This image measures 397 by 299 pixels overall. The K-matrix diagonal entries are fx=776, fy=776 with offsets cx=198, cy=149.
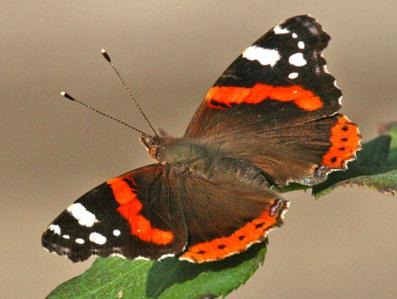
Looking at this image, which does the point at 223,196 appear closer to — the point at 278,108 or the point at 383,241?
the point at 278,108

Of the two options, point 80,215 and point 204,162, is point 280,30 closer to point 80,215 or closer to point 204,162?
point 204,162

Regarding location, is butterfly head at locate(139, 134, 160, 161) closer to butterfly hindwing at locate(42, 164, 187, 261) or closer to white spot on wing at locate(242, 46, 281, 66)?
butterfly hindwing at locate(42, 164, 187, 261)

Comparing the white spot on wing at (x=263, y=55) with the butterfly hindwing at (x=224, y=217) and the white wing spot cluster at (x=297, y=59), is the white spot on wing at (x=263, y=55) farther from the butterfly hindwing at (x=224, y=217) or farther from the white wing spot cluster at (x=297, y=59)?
the butterfly hindwing at (x=224, y=217)

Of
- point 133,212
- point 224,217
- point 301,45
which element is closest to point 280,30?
point 301,45

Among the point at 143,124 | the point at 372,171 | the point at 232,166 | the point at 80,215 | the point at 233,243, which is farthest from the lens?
the point at 143,124

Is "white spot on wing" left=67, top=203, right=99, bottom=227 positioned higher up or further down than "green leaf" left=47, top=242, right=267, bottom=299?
higher up

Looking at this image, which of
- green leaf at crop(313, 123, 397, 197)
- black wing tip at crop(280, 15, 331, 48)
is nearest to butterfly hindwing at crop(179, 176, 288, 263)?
green leaf at crop(313, 123, 397, 197)

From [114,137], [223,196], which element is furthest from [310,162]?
[114,137]

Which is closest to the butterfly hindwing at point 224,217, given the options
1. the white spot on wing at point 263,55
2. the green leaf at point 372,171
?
the green leaf at point 372,171
